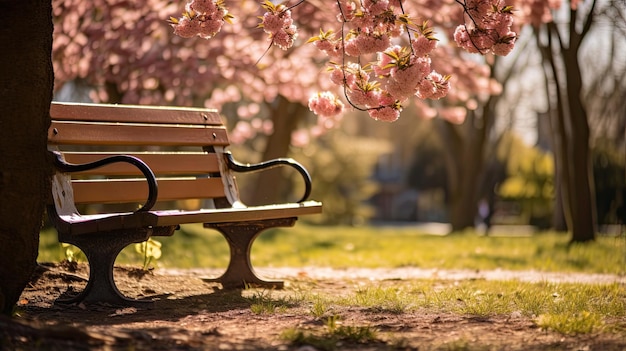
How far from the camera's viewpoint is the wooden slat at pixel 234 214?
530cm

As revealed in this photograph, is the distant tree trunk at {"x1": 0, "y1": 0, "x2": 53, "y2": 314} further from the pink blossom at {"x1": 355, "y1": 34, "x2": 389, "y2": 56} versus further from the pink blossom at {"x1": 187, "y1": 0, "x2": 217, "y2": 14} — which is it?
the pink blossom at {"x1": 355, "y1": 34, "x2": 389, "y2": 56}

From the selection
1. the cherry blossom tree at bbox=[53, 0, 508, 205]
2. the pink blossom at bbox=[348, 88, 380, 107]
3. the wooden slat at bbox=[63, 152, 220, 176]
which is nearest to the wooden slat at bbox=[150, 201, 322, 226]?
the wooden slat at bbox=[63, 152, 220, 176]

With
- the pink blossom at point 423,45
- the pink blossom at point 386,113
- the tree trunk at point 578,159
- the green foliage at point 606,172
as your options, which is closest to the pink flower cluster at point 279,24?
the pink blossom at point 386,113

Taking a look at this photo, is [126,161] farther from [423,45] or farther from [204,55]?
[204,55]

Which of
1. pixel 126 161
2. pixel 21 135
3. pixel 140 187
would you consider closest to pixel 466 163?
pixel 140 187

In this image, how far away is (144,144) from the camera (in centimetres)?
630

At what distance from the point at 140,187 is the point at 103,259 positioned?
0.98 meters

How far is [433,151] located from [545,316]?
47.0 m

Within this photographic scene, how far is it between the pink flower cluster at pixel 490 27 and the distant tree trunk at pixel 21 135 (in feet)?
8.93

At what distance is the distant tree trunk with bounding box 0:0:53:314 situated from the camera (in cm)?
452

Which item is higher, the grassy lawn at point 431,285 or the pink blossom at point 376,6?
the pink blossom at point 376,6

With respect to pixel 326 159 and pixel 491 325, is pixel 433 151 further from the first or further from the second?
pixel 491 325

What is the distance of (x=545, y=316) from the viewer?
185 inches

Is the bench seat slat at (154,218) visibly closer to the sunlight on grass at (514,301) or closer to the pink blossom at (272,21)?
the sunlight on grass at (514,301)
